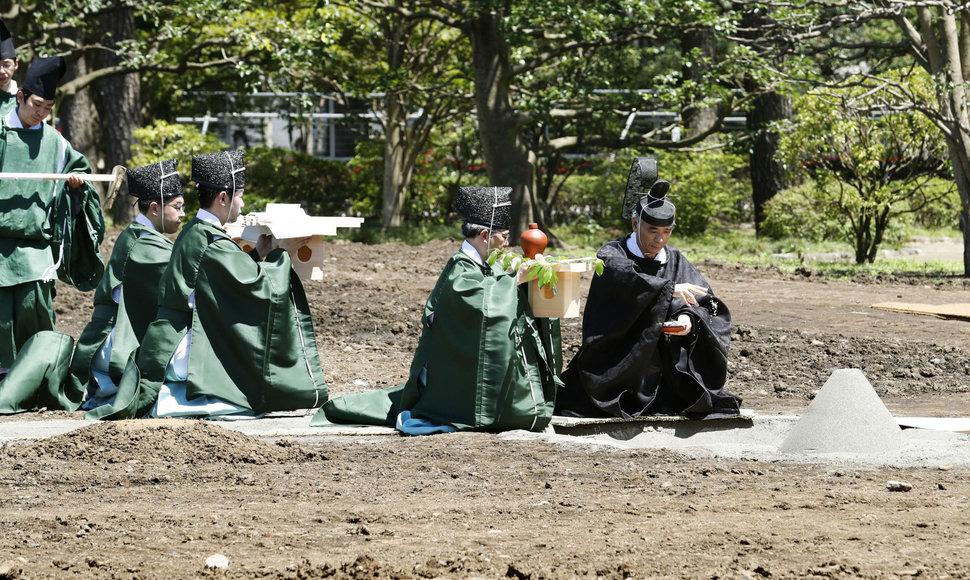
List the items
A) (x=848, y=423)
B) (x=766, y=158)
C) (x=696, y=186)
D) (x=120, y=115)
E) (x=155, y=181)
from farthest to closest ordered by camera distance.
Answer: (x=766, y=158) < (x=696, y=186) < (x=120, y=115) < (x=155, y=181) < (x=848, y=423)

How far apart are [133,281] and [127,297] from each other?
11 centimetres

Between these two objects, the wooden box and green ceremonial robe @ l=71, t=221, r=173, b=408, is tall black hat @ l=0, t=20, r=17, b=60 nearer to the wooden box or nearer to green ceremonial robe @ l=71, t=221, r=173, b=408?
green ceremonial robe @ l=71, t=221, r=173, b=408

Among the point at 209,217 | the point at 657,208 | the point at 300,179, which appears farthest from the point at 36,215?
the point at 300,179

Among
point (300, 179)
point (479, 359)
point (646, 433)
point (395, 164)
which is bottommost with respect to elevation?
point (646, 433)

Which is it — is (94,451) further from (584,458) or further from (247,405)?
(584,458)

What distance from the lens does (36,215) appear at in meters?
7.84

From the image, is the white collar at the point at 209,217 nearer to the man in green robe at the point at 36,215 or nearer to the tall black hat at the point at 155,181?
the tall black hat at the point at 155,181

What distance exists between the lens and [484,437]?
657 cm

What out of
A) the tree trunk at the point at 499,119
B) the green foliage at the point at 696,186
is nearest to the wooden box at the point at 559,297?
the tree trunk at the point at 499,119

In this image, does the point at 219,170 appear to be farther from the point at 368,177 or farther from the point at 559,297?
the point at 368,177

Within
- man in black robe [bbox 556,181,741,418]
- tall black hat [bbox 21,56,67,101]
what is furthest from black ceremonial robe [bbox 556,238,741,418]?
tall black hat [bbox 21,56,67,101]

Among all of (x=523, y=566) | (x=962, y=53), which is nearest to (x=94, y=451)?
(x=523, y=566)

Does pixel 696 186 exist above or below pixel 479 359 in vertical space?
above

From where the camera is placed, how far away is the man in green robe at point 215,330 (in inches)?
284
